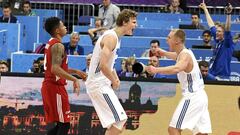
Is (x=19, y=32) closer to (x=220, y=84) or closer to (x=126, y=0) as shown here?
(x=126, y=0)

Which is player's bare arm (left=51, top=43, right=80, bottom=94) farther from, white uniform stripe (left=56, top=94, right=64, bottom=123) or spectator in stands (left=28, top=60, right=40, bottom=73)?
spectator in stands (left=28, top=60, right=40, bottom=73)

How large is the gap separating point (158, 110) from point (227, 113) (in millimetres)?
1075

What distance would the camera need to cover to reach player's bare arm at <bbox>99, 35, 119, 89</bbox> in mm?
8250

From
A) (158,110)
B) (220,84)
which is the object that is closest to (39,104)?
(158,110)

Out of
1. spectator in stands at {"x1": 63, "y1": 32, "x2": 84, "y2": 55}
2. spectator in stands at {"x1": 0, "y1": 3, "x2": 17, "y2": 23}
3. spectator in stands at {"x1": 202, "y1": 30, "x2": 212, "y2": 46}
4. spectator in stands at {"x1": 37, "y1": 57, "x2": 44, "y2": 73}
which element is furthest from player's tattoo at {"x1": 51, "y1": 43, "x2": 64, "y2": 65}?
spectator in stands at {"x1": 0, "y1": 3, "x2": 17, "y2": 23}

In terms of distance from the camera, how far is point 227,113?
10.7 metres

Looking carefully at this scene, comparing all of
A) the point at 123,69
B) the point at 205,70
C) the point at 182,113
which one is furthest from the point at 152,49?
the point at 182,113

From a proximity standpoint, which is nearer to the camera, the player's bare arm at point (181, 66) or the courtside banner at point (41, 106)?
the player's bare arm at point (181, 66)

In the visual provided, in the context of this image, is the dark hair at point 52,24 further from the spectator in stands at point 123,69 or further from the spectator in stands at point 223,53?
the spectator in stands at point 223,53

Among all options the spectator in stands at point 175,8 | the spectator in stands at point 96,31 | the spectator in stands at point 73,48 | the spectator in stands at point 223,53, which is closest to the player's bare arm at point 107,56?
the spectator in stands at point 223,53

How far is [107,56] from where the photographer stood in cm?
827

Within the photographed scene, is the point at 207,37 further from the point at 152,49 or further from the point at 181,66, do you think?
the point at 181,66

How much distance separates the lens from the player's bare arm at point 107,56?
27.1ft

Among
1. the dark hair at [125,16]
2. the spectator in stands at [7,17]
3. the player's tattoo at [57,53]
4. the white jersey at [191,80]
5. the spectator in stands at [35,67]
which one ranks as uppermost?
the dark hair at [125,16]
